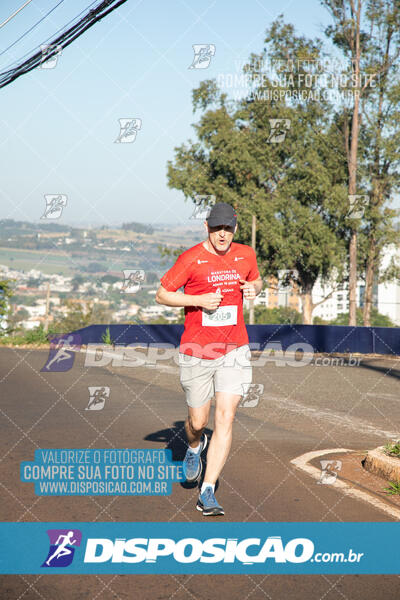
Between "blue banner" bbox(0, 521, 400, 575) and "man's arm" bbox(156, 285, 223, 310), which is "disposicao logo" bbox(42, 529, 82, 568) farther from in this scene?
"man's arm" bbox(156, 285, 223, 310)

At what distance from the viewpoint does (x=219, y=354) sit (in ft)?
18.0

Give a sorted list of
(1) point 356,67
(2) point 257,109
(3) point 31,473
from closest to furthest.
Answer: (3) point 31,473, (1) point 356,67, (2) point 257,109

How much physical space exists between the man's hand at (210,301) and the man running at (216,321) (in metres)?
0.03

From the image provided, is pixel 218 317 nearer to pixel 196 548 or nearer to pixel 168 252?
pixel 196 548

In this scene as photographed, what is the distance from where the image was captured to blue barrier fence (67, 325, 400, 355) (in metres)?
24.9

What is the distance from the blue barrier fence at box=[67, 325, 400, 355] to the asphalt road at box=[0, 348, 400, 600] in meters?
7.85

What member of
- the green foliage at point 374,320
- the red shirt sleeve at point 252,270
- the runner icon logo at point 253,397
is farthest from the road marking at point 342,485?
the green foliage at point 374,320

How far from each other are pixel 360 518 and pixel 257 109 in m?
43.6

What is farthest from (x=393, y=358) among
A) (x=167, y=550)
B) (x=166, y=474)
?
(x=167, y=550)

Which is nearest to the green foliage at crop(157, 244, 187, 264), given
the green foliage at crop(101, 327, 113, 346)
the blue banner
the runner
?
the green foliage at crop(101, 327, 113, 346)

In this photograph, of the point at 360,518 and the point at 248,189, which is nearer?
the point at 360,518

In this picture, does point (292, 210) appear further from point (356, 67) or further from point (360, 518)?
point (360, 518)

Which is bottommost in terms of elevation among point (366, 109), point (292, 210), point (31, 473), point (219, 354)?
point (31, 473)

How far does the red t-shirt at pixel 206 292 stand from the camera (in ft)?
17.8
